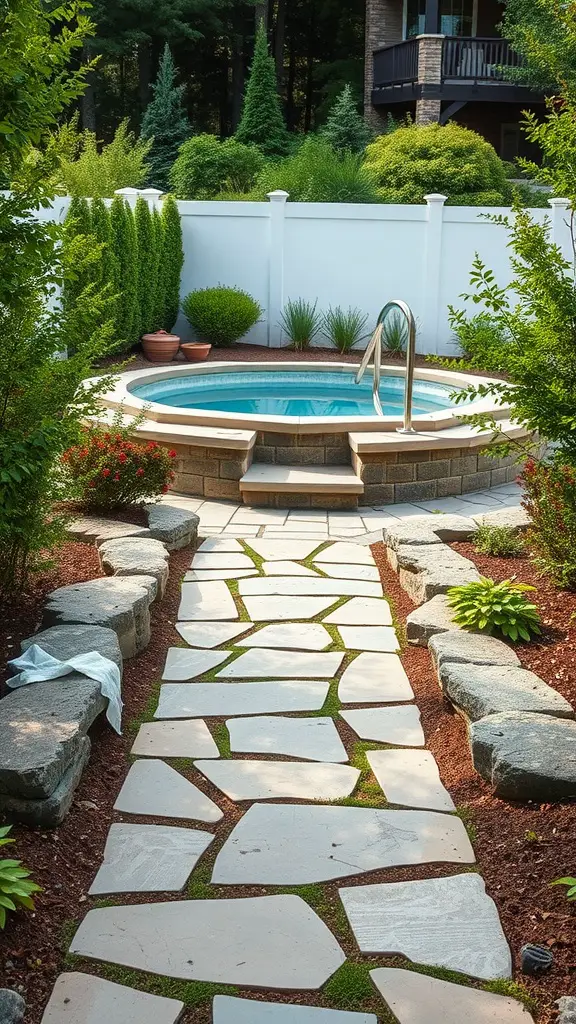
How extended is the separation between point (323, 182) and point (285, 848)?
13.3m

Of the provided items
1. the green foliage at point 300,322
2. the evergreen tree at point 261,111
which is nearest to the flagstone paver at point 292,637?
the green foliage at point 300,322

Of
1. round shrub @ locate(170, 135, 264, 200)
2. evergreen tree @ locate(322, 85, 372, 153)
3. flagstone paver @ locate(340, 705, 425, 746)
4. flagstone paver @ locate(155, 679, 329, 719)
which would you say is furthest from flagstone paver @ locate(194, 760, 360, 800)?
evergreen tree @ locate(322, 85, 372, 153)

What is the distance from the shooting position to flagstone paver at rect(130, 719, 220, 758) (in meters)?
3.65

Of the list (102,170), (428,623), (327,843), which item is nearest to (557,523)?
(428,623)

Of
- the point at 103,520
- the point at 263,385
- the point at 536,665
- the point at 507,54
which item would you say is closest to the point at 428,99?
the point at 507,54

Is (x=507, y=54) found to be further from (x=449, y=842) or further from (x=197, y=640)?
(x=449, y=842)

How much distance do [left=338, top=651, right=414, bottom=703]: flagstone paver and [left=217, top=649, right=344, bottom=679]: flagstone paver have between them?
89 millimetres

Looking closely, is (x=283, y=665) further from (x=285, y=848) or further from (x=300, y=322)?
(x=300, y=322)

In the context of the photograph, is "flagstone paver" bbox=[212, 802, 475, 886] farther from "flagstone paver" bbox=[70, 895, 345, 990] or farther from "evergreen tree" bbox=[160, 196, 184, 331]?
"evergreen tree" bbox=[160, 196, 184, 331]

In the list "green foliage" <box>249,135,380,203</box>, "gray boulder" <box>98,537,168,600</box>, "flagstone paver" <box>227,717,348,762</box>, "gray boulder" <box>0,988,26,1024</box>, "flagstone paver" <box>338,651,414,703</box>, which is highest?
"green foliage" <box>249,135,380,203</box>

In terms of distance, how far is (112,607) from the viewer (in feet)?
14.1

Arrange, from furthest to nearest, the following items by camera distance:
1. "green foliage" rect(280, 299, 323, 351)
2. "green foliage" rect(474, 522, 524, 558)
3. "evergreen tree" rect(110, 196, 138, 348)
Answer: "green foliage" rect(280, 299, 323, 351), "evergreen tree" rect(110, 196, 138, 348), "green foliage" rect(474, 522, 524, 558)

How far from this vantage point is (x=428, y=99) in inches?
814

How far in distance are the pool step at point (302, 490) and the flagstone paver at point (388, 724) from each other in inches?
131
